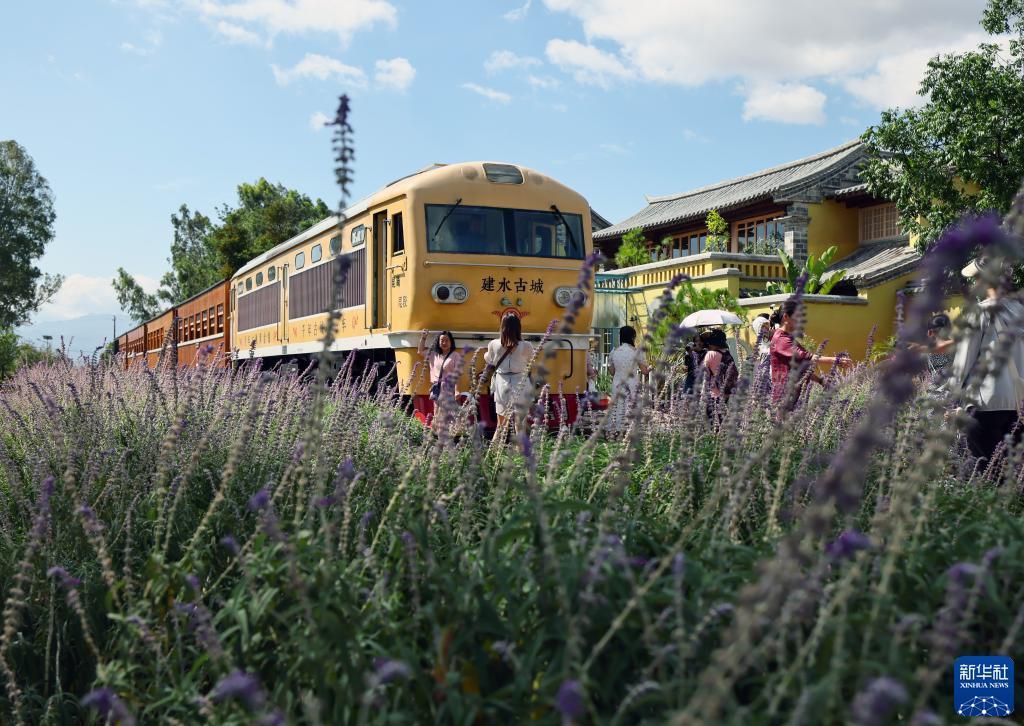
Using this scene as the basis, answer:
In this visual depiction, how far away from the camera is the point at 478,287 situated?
364 inches

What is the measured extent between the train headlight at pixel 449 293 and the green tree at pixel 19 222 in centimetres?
3716

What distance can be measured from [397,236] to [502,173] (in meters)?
1.35

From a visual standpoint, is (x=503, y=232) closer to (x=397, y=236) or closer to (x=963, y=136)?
(x=397, y=236)

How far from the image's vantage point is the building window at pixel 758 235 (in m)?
22.6

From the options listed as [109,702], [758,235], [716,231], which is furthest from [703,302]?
[109,702]

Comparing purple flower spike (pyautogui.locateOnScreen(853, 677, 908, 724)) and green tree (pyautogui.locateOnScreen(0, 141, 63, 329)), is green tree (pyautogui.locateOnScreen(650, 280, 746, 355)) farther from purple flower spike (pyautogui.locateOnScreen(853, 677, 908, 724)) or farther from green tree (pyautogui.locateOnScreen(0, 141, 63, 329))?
green tree (pyautogui.locateOnScreen(0, 141, 63, 329))

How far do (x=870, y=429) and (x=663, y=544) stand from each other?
132 centimetres

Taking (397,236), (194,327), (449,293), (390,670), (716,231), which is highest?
(716,231)

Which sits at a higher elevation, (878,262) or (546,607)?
(878,262)

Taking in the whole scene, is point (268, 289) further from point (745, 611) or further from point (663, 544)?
point (745, 611)

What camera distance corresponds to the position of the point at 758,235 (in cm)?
2388

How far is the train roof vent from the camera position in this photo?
9.48 metres

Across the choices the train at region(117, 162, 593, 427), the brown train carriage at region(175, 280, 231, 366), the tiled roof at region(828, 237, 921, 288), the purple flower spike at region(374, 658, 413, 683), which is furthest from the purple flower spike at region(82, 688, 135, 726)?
the tiled roof at region(828, 237, 921, 288)

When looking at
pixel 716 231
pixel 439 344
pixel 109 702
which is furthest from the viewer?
pixel 716 231
